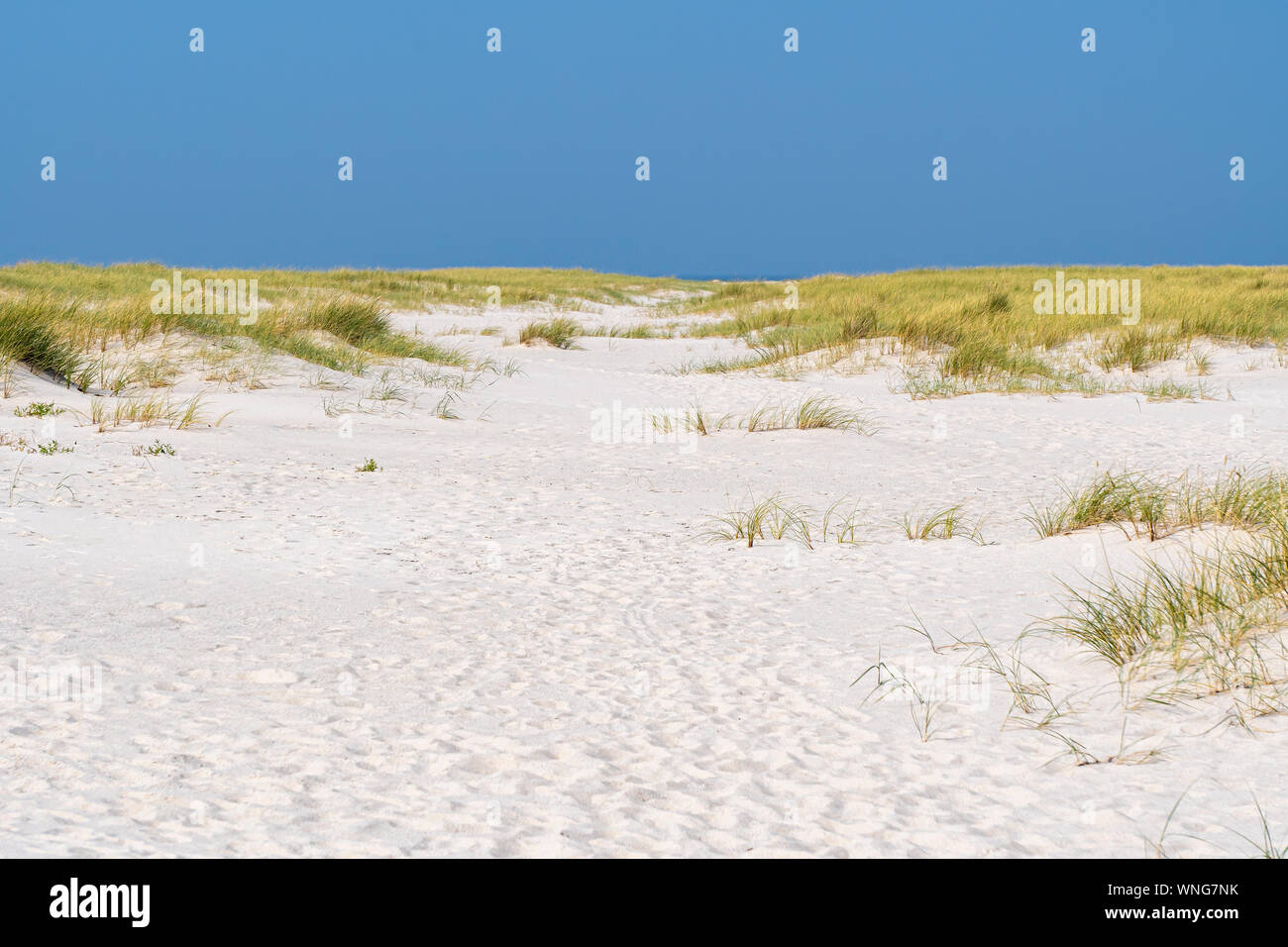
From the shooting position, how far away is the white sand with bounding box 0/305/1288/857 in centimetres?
212

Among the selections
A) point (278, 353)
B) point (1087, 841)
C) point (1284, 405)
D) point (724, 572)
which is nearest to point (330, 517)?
point (724, 572)

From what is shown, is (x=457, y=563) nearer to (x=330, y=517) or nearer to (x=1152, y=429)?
(x=330, y=517)

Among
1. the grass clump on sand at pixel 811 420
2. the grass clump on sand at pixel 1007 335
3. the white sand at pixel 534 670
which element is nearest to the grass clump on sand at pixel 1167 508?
the white sand at pixel 534 670

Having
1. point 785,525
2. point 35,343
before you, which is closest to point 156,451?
point 35,343

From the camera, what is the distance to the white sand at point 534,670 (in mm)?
2115

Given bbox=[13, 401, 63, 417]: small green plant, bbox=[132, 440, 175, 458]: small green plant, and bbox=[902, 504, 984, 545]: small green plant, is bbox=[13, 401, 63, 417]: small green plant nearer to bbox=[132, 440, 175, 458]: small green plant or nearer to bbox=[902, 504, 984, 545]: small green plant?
bbox=[132, 440, 175, 458]: small green plant

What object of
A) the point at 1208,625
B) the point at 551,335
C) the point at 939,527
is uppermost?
the point at 551,335

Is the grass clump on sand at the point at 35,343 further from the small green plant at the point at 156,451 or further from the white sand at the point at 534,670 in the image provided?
the small green plant at the point at 156,451

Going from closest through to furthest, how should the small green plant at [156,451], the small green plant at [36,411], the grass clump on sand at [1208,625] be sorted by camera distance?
the grass clump on sand at [1208,625]
the small green plant at [156,451]
the small green plant at [36,411]

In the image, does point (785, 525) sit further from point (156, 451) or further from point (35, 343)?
point (35, 343)

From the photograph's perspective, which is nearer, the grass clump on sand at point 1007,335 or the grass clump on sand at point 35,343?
the grass clump on sand at point 35,343

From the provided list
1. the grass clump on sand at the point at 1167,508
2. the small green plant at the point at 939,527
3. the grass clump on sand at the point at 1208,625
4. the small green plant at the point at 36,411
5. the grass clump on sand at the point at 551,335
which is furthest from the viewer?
the grass clump on sand at the point at 551,335

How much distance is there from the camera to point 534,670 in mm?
3115

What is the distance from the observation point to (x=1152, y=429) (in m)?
7.75
